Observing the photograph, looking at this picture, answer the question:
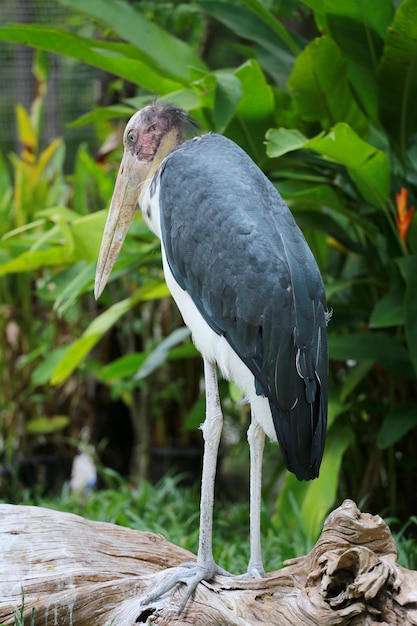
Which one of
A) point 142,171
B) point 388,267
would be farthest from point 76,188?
point 142,171

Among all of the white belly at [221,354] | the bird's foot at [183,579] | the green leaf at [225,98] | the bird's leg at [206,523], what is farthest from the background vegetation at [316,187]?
the bird's foot at [183,579]

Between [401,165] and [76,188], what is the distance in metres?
2.39

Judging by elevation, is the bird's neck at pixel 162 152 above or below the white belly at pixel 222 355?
above

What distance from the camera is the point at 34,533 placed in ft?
8.50

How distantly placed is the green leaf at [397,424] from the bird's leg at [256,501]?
116 cm

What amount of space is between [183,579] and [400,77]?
2.24 metres

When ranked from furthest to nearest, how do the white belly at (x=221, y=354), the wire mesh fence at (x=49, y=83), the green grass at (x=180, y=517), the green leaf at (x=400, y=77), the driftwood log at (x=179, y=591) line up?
the wire mesh fence at (x=49, y=83) < the green grass at (x=180, y=517) < the green leaf at (x=400, y=77) < the white belly at (x=221, y=354) < the driftwood log at (x=179, y=591)

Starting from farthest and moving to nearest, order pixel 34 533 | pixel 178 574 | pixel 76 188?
pixel 76 188 < pixel 34 533 < pixel 178 574

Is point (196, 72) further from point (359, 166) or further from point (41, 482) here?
point (41, 482)

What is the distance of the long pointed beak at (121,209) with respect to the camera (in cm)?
275

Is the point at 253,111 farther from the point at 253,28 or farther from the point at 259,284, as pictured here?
the point at 259,284

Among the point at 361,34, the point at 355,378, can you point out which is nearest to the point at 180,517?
the point at 355,378

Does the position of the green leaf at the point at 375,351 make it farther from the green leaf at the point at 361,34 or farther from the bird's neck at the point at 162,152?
the bird's neck at the point at 162,152

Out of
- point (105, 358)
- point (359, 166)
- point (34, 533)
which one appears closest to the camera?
point (34, 533)
